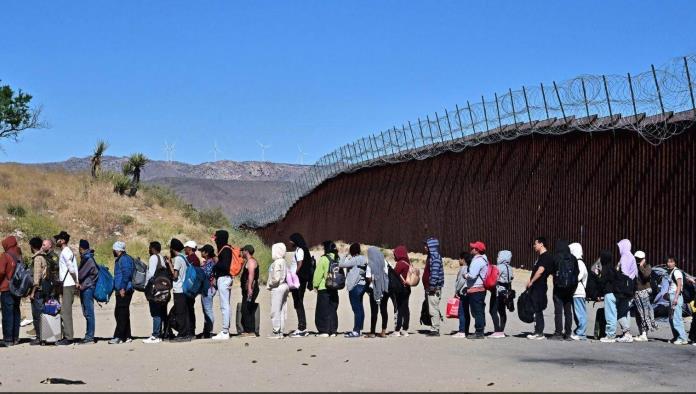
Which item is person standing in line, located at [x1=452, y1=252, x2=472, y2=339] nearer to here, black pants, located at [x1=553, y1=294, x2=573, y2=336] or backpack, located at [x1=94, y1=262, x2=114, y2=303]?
black pants, located at [x1=553, y1=294, x2=573, y2=336]

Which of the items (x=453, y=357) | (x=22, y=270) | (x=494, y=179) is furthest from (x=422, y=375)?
(x=494, y=179)

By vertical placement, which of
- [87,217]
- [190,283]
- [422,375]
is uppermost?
[87,217]

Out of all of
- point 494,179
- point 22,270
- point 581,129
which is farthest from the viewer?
point 494,179

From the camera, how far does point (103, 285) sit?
15.0 m

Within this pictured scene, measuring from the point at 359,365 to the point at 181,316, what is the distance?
400 centimetres

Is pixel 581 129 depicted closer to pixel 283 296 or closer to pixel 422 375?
pixel 283 296

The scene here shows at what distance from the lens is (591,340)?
1502cm

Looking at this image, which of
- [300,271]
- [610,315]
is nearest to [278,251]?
[300,271]

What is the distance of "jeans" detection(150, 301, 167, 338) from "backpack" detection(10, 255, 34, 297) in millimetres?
1821

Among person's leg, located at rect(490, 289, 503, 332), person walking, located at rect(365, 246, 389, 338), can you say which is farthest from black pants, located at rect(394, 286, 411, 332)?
person's leg, located at rect(490, 289, 503, 332)

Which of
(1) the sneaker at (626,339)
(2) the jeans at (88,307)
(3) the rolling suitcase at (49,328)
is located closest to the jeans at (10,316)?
(3) the rolling suitcase at (49,328)

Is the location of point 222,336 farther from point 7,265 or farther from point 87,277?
point 7,265

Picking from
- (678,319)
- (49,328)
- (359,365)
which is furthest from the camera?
(49,328)

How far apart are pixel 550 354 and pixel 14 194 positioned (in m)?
28.6
